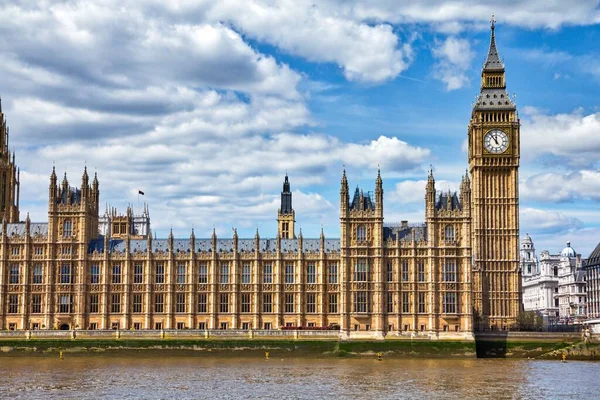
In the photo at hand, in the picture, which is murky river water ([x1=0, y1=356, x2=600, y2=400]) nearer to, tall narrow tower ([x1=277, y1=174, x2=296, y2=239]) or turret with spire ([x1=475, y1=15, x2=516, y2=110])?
turret with spire ([x1=475, y1=15, x2=516, y2=110])

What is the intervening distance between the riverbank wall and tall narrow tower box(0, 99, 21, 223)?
1205 inches

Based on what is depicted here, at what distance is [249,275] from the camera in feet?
429

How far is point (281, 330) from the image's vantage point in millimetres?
119312

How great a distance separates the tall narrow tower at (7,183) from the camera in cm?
14650

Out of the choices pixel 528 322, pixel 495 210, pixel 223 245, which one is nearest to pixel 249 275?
pixel 223 245

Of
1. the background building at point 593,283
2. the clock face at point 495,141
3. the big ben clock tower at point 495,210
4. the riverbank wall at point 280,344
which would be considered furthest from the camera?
the background building at point 593,283

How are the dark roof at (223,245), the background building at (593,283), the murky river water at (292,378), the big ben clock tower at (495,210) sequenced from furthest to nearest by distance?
1. the background building at (593,283)
2. the big ben clock tower at (495,210)
3. the dark roof at (223,245)
4. the murky river water at (292,378)

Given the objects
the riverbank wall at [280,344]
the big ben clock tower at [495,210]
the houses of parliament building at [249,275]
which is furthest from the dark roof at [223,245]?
the big ben clock tower at [495,210]

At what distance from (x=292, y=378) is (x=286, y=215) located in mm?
96588

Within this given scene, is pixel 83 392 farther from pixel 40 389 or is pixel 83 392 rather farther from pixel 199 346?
pixel 199 346

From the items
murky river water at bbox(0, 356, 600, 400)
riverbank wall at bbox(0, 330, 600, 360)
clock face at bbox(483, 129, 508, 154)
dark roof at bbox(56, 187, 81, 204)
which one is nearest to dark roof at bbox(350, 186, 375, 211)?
riverbank wall at bbox(0, 330, 600, 360)

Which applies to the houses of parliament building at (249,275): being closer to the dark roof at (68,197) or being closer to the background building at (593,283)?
the dark roof at (68,197)

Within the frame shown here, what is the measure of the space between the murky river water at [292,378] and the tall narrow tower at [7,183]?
1492 inches

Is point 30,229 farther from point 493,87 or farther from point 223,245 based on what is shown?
point 493,87
